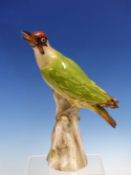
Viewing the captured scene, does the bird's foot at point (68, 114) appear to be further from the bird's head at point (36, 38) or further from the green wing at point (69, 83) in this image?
the bird's head at point (36, 38)

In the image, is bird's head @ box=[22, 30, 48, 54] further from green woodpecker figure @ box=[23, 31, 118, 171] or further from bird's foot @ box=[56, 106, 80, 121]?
bird's foot @ box=[56, 106, 80, 121]

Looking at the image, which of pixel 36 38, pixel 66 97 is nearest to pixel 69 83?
pixel 66 97

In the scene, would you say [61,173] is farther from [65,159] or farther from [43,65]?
[43,65]

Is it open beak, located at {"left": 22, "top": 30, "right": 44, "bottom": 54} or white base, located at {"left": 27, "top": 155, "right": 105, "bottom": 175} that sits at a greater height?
open beak, located at {"left": 22, "top": 30, "right": 44, "bottom": 54}

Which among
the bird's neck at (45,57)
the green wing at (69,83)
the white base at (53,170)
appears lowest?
the white base at (53,170)

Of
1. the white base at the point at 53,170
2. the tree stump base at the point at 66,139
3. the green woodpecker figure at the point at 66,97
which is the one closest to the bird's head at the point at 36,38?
the green woodpecker figure at the point at 66,97

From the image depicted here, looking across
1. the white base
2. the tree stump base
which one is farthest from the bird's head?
the white base
